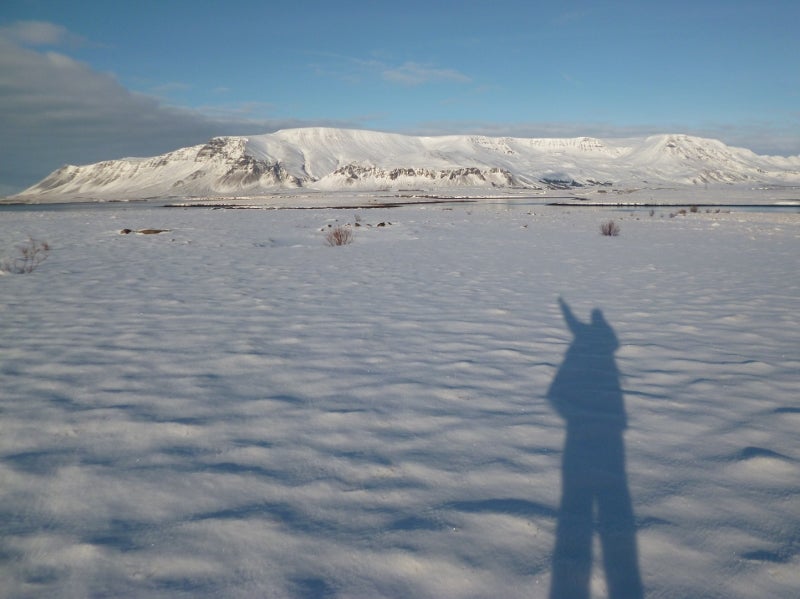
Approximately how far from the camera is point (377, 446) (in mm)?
3281

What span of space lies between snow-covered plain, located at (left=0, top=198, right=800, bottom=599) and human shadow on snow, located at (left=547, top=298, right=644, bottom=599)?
1.1 inches

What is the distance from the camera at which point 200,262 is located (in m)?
11.8

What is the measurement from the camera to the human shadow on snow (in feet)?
7.23

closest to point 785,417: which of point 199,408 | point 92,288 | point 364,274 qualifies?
point 199,408

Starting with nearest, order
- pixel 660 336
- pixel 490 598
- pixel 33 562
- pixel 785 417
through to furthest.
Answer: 1. pixel 490 598
2. pixel 33 562
3. pixel 785 417
4. pixel 660 336

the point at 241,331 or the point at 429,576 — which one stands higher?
the point at 241,331

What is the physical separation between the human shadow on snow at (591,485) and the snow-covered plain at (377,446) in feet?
0.09

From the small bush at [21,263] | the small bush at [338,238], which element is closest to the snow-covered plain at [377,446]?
the small bush at [21,263]

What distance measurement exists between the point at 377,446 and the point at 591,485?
53.6 inches

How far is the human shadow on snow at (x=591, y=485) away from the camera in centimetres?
220

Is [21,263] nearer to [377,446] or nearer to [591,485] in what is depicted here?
[377,446]

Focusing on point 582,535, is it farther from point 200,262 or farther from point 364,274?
point 200,262

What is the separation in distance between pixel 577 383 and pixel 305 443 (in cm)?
248

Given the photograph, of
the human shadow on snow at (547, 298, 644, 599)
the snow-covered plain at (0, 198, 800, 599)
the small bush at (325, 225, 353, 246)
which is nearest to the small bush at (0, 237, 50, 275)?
the snow-covered plain at (0, 198, 800, 599)
